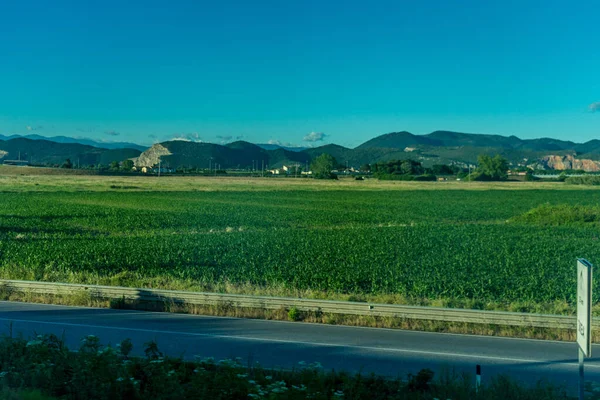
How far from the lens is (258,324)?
14.1 m

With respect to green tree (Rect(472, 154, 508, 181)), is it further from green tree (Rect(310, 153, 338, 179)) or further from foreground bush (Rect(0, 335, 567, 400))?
foreground bush (Rect(0, 335, 567, 400))

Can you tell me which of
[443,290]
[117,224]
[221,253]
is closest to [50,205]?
[117,224]

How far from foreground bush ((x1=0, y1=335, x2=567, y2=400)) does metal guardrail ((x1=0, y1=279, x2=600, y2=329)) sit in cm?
441

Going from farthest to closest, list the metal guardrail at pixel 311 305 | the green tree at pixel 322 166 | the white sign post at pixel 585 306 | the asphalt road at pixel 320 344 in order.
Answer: the green tree at pixel 322 166 < the metal guardrail at pixel 311 305 < the asphalt road at pixel 320 344 < the white sign post at pixel 585 306

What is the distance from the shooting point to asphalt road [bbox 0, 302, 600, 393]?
10.4 meters

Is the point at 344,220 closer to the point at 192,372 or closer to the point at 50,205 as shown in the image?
the point at 50,205

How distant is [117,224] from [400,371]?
35.6 meters

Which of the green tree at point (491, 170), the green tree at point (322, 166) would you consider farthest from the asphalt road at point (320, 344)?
the green tree at point (322, 166)

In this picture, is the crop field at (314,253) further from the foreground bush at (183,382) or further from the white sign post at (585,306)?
the white sign post at (585,306)

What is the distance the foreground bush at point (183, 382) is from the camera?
7.37m

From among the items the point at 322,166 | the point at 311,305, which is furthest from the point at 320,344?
the point at 322,166

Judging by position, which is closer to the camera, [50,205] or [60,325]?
[60,325]

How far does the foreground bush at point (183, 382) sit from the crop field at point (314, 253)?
7536 millimetres

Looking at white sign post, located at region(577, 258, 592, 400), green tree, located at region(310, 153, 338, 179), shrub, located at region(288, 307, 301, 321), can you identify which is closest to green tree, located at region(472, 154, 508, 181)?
green tree, located at region(310, 153, 338, 179)
